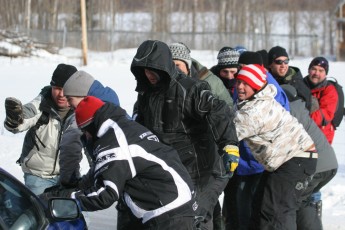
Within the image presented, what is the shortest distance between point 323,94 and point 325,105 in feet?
0.59

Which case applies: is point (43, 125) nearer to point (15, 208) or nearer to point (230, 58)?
point (230, 58)

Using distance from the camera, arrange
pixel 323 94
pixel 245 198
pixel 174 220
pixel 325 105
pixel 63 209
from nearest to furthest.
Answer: pixel 63 209, pixel 174 220, pixel 245 198, pixel 325 105, pixel 323 94

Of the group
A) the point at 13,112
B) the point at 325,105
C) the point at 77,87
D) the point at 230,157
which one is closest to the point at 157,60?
the point at 77,87

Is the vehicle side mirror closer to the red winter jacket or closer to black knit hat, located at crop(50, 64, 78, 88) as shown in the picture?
black knit hat, located at crop(50, 64, 78, 88)

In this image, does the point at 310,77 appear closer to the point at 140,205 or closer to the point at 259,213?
the point at 259,213

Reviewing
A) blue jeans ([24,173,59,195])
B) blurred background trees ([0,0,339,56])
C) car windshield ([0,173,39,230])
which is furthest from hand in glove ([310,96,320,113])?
blurred background trees ([0,0,339,56])

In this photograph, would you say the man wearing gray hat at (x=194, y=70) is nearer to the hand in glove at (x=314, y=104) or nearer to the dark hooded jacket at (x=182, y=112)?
the dark hooded jacket at (x=182, y=112)

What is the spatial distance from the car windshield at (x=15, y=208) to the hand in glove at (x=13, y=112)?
6.01 ft

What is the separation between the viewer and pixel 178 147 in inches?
191

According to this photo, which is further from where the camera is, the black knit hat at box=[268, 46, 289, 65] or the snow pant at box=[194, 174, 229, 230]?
the black knit hat at box=[268, 46, 289, 65]

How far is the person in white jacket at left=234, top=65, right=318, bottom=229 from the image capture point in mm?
5105

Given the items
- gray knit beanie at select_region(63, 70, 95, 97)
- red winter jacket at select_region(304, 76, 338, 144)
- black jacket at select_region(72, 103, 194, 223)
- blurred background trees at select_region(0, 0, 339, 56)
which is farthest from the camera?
blurred background trees at select_region(0, 0, 339, 56)

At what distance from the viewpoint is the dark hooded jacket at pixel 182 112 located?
4.70 m

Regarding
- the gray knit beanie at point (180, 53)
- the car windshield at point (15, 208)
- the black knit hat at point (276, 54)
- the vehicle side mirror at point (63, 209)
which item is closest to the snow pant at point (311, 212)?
the black knit hat at point (276, 54)
